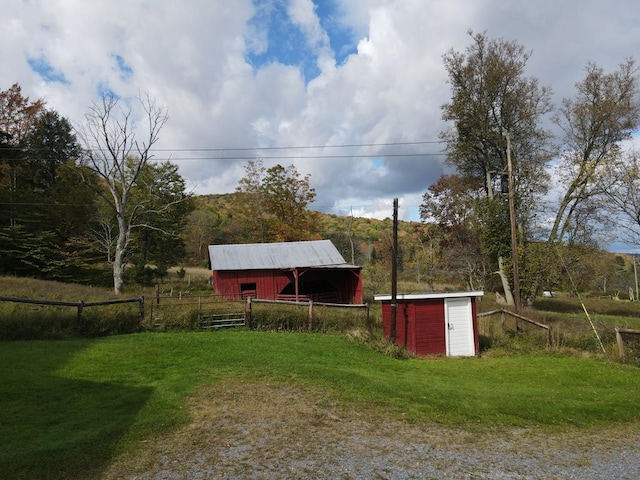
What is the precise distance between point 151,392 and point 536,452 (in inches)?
256

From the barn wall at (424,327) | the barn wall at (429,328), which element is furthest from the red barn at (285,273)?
the barn wall at (429,328)

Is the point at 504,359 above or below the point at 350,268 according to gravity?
below

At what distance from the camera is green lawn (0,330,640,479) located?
6.11 meters

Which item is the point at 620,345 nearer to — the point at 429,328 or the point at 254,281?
the point at 429,328

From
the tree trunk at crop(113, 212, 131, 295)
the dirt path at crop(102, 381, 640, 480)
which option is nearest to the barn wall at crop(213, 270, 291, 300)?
the tree trunk at crop(113, 212, 131, 295)

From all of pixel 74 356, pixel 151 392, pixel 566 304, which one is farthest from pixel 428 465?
pixel 566 304

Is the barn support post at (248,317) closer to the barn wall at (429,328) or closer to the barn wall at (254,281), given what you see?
the barn wall at (429,328)

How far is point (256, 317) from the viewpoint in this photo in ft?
57.3

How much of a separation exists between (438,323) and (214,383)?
31.1ft

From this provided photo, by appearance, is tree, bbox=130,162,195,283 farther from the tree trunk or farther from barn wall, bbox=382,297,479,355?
barn wall, bbox=382,297,479,355

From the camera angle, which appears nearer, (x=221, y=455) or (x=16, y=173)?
(x=221, y=455)

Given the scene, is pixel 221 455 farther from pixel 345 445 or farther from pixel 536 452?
pixel 536 452

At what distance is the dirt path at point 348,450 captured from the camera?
520 cm

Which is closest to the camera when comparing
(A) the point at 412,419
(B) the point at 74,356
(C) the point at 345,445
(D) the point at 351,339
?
(C) the point at 345,445
